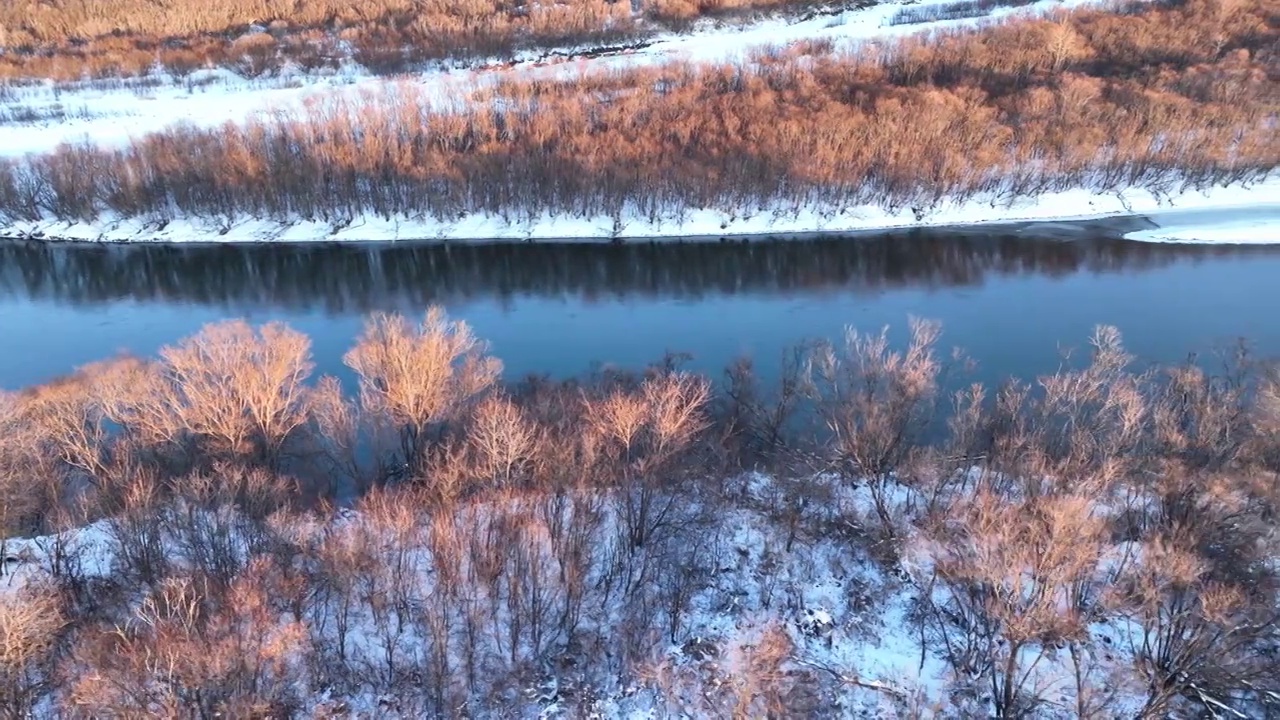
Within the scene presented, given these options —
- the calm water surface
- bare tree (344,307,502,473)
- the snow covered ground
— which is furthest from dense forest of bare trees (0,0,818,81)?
the snow covered ground

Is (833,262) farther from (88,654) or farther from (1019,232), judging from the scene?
(88,654)

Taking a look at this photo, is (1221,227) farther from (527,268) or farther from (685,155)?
(527,268)

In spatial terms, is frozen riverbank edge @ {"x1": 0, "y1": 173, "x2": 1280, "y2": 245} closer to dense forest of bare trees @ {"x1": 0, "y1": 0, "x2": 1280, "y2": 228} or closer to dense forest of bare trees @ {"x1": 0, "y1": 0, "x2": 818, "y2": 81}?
dense forest of bare trees @ {"x1": 0, "y1": 0, "x2": 1280, "y2": 228}

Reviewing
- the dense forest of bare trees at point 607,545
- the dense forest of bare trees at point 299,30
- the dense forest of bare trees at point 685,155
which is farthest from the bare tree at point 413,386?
the dense forest of bare trees at point 299,30

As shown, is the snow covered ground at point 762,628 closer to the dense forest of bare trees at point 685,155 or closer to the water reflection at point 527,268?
the water reflection at point 527,268

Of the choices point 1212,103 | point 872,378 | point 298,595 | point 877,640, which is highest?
point 1212,103

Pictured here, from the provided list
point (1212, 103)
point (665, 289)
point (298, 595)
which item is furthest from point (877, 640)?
point (1212, 103)
